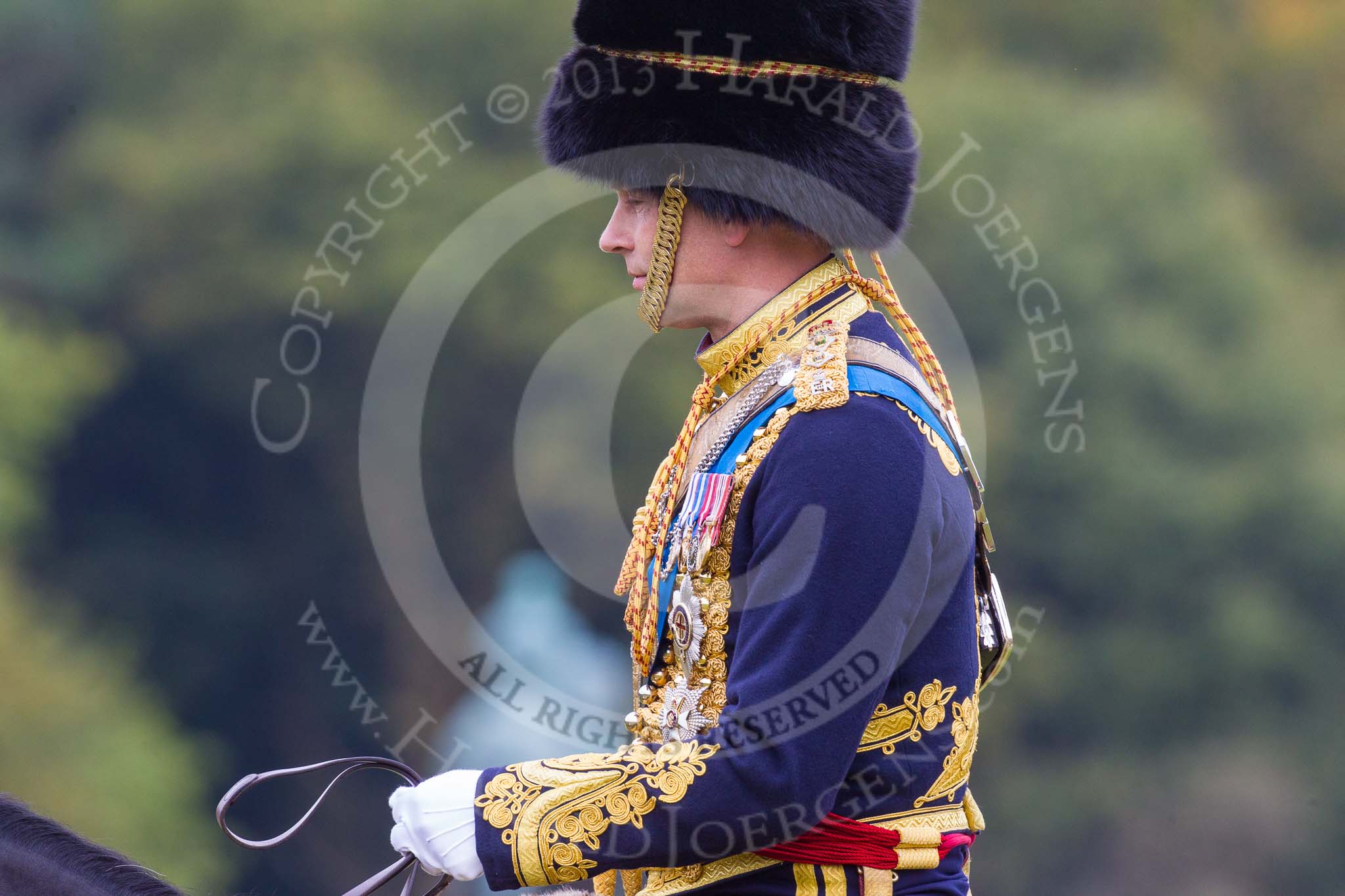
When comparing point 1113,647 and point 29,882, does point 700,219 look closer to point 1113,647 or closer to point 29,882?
point 29,882

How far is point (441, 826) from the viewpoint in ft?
5.51

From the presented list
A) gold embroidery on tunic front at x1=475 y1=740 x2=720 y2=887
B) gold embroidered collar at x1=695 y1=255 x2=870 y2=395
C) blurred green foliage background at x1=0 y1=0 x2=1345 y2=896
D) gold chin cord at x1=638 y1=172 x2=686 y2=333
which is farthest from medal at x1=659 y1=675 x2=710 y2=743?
blurred green foliage background at x1=0 y1=0 x2=1345 y2=896

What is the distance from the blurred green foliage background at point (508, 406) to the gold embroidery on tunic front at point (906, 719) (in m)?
3.61

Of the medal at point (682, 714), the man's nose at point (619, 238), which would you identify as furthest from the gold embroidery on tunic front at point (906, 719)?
the man's nose at point (619, 238)

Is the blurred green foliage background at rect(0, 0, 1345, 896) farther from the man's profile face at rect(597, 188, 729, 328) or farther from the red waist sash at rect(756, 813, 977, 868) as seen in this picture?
the red waist sash at rect(756, 813, 977, 868)

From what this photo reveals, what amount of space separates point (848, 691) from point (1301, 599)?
4343mm

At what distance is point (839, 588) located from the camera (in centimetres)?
161

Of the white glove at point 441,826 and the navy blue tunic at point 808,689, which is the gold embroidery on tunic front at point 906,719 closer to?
the navy blue tunic at point 808,689

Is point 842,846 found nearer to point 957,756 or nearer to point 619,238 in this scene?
point 957,756

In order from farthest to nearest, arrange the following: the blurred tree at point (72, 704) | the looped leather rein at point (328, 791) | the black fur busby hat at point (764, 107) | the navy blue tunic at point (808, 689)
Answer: the blurred tree at point (72, 704) → the black fur busby hat at point (764, 107) → the looped leather rein at point (328, 791) → the navy blue tunic at point (808, 689)

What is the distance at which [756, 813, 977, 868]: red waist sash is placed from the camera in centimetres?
175

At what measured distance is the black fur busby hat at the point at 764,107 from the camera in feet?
6.29

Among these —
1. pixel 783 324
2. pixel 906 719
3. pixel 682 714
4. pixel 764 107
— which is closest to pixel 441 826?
pixel 682 714

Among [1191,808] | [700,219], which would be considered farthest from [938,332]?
[700,219]
